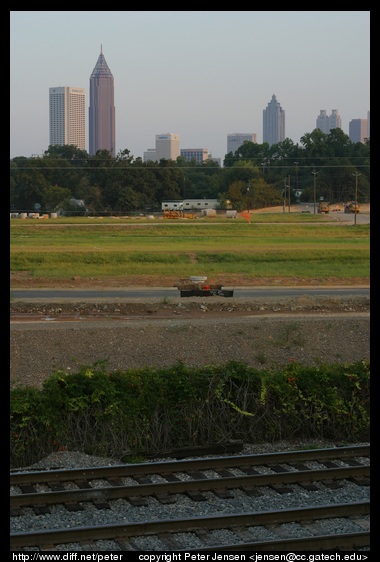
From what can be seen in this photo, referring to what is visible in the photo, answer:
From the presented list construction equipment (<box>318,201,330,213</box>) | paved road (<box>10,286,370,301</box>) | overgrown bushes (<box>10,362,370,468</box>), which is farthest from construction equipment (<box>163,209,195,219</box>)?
overgrown bushes (<box>10,362,370,468</box>)

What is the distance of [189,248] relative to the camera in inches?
2238

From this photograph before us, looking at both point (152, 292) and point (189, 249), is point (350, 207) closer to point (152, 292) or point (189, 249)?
point (189, 249)

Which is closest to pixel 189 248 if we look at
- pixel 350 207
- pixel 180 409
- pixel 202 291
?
pixel 202 291

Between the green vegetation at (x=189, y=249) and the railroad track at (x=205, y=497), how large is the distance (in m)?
29.4

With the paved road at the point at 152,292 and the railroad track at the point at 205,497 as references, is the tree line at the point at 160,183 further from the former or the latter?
the railroad track at the point at 205,497

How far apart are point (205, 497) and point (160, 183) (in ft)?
288

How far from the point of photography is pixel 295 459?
1089cm

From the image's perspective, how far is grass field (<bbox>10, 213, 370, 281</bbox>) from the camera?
43250mm

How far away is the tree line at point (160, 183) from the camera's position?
94.8 metres
